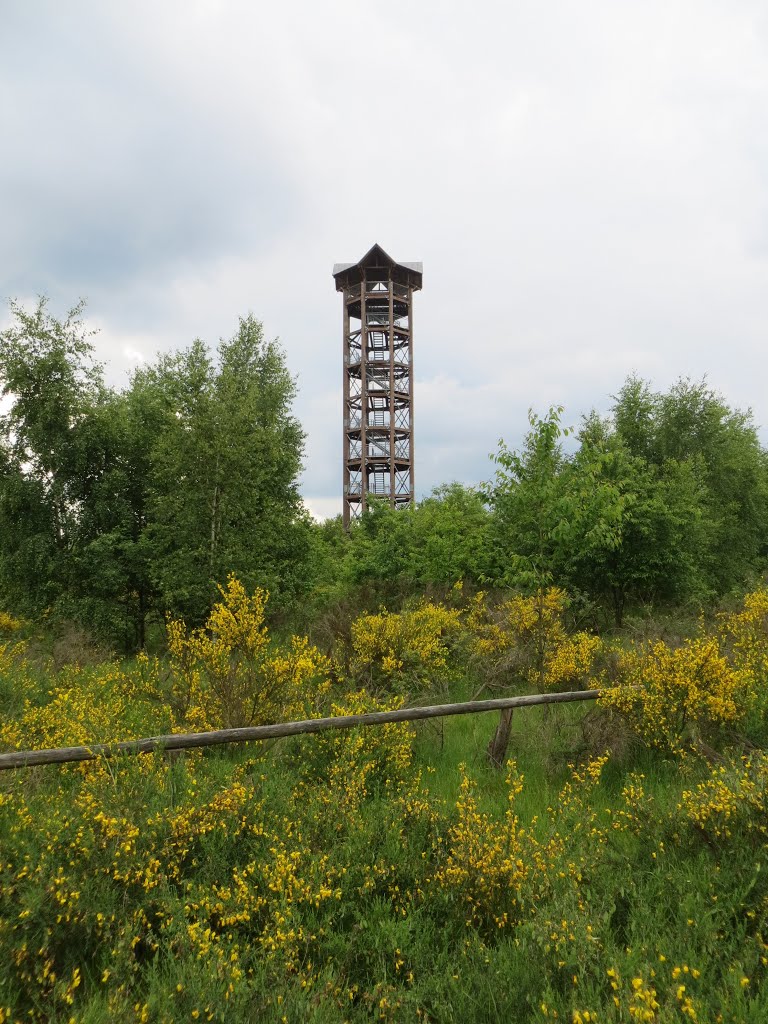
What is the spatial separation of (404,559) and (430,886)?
1210 cm

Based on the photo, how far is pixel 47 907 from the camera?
10.8 feet

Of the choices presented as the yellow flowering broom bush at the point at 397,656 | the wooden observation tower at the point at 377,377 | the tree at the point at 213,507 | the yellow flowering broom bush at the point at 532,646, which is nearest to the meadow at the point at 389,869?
the yellow flowering broom bush at the point at 532,646

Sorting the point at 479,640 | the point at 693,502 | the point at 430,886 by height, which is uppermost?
the point at 693,502

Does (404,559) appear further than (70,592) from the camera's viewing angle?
Yes

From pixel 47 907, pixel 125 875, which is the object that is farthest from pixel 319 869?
pixel 47 907

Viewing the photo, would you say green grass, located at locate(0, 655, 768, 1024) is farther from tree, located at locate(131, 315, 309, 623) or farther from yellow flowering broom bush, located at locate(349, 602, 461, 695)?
tree, located at locate(131, 315, 309, 623)

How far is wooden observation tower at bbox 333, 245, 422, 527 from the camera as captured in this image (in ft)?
128

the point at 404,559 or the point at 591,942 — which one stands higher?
the point at 404,559

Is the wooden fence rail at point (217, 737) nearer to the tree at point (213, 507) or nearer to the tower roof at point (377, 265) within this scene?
the tree at point (213, 507)

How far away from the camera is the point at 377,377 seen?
39.4 metres

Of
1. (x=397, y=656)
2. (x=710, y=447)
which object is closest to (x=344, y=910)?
(x=397, y=656)

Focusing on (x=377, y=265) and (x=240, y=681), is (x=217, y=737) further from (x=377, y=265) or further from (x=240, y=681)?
(x=377, y=265)

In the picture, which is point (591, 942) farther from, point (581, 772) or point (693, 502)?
point (693, 502)

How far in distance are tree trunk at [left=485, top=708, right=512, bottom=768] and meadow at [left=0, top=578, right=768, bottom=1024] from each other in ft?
0.53
